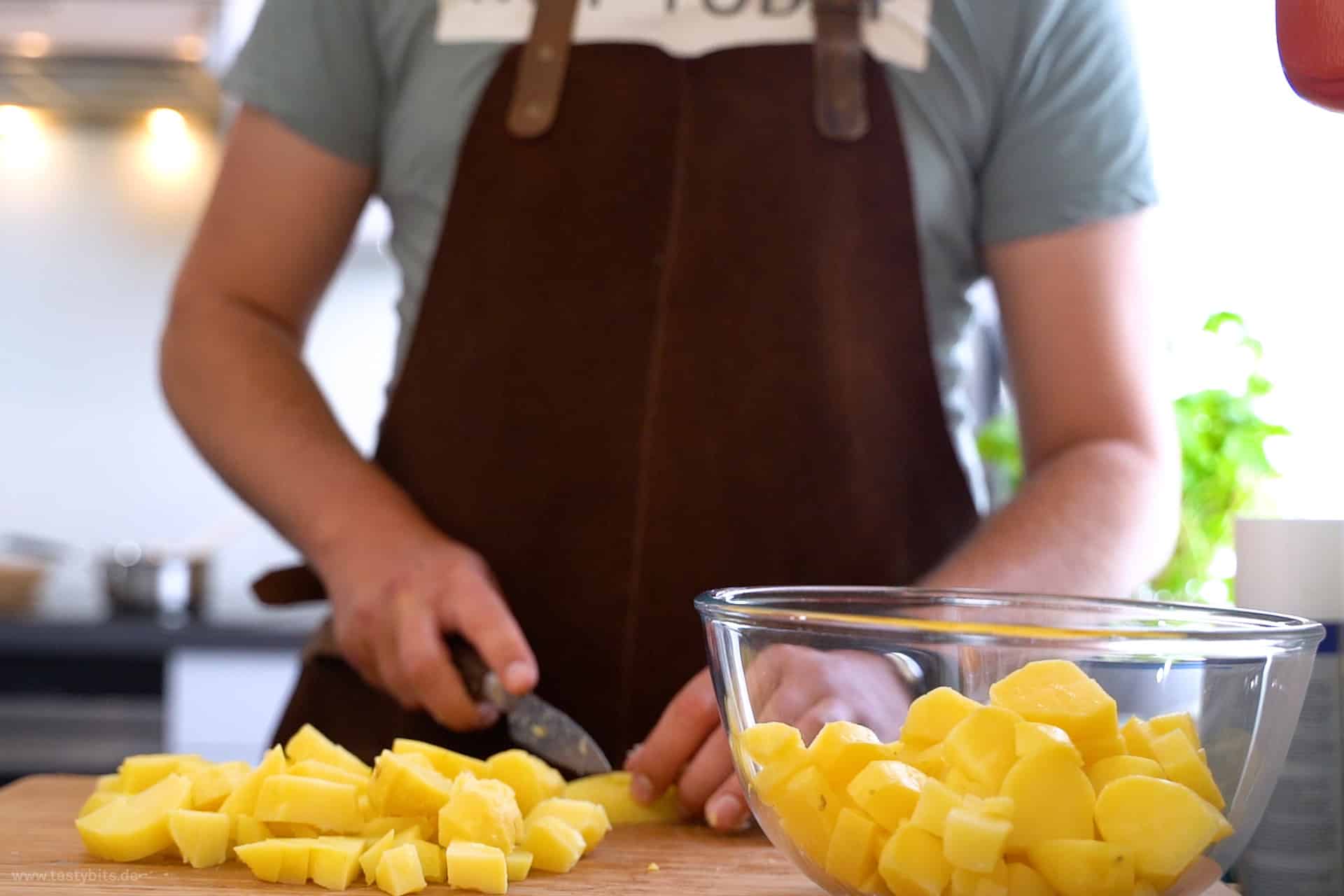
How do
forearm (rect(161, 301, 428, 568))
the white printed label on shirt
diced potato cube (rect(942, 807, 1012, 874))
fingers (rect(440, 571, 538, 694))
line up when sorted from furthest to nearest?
1. the white printed label on shirt
2. forearm (rect(161, 301, 428, 568))
3. fingers (rect(440, 571, 538, 694))
4. diced potato cube (rect(942, 807, 1012, 874))

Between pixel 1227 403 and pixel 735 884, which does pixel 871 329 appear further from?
pixel 1227 403

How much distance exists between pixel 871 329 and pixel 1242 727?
2.14 feet

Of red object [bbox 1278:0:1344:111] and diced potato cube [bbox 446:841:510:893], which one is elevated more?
red object [bbox 1278:0:1344:111]

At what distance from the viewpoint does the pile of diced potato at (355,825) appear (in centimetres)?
70

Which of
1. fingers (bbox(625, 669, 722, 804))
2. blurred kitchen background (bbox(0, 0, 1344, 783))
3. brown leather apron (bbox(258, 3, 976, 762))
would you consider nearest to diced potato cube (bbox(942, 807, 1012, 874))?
fingers (bbox(625, 669, 722, 804))

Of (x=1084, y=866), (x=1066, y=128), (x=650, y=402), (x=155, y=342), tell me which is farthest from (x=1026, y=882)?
(x=155, y=342)

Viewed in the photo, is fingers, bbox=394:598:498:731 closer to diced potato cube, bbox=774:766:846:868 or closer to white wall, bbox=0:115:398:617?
diced potato cube, bbox=774:766:846:868

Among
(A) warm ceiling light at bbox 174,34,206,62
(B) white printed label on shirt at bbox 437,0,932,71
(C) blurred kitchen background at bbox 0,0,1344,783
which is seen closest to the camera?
(B) white printed label on shirt at bbox 437,0,932,71

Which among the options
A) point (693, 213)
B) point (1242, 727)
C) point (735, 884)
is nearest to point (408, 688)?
point (735, 884)

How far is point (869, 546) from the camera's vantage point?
1.20 meters

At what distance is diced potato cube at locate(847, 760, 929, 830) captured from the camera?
587 millimetres

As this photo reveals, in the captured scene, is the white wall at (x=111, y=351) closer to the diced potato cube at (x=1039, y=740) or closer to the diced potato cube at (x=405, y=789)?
the diced potato cube at (x=405, y=789)

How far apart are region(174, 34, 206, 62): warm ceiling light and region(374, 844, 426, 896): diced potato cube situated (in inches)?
97.4

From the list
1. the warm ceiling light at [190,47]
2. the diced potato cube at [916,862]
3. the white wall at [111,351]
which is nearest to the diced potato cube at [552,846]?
the diced potato cube at [916,862]
